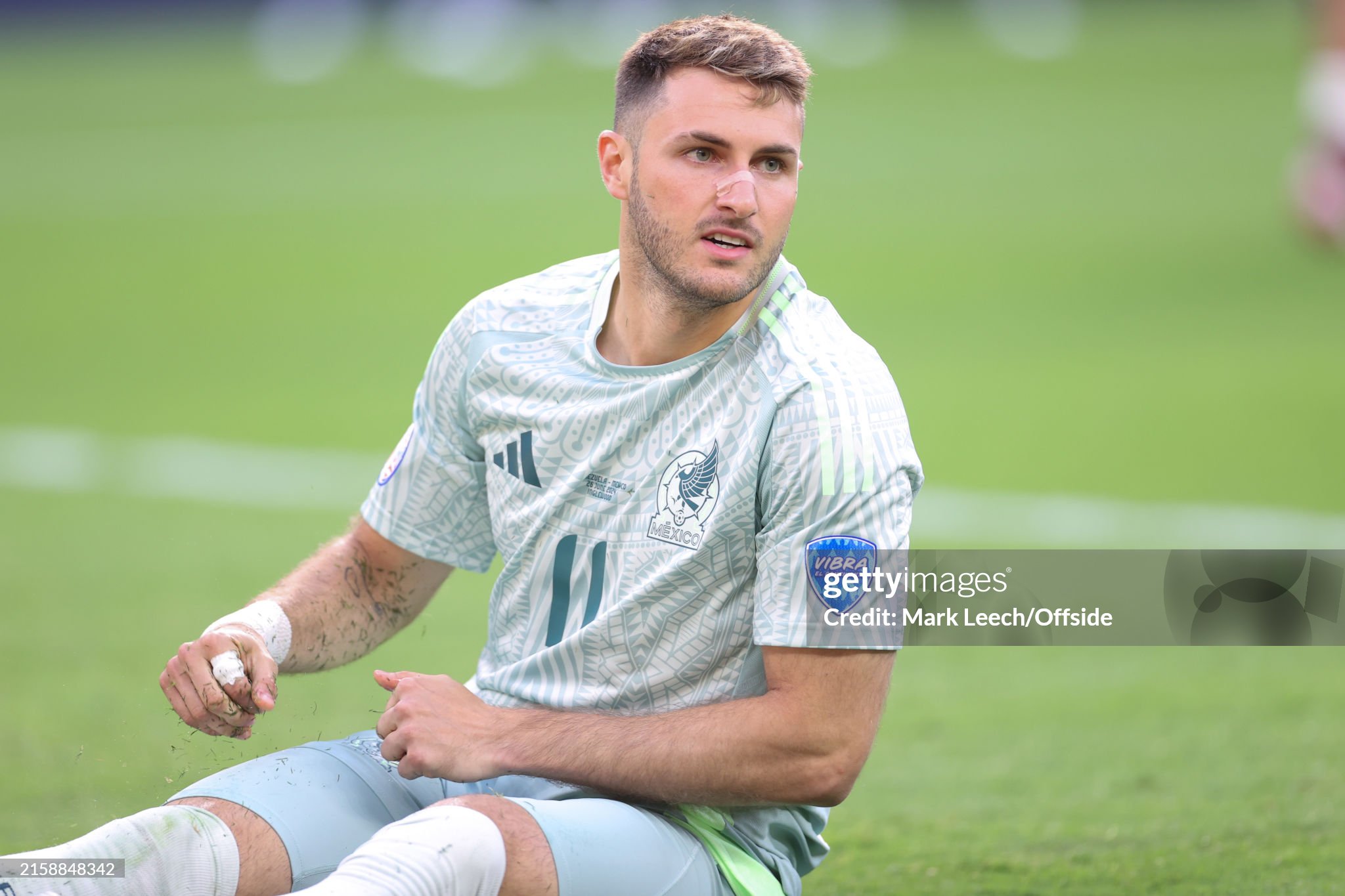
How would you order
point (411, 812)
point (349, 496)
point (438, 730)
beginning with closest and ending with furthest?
point (438, 730) → point (411, 812) → point (349, 496)

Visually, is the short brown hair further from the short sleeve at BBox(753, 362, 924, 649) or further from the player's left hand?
the player's left hand

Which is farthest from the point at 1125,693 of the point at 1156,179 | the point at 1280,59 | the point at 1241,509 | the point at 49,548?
the point at 1280,59

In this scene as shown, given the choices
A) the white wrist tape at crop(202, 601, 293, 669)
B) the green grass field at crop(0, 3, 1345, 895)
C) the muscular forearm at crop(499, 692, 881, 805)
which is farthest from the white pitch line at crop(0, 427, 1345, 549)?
the muscular forearm at crop(499, 692, 881, 805)

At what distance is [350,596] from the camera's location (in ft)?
12.3

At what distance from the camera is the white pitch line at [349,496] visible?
7.98m

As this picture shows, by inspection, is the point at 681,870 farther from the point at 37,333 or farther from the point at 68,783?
the point at 37,333

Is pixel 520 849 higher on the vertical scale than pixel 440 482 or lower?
lower

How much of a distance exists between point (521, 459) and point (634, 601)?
0.44 metres

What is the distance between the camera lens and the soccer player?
3.01m

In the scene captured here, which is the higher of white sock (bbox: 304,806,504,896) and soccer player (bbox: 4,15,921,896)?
soccer player (bbox: 4,15,921,896)

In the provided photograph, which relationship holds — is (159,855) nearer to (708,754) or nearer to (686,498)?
(708,754)

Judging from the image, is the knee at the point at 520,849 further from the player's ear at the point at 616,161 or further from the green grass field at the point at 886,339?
the player's ear at the point at 616,161

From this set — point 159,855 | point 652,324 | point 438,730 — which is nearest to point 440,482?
point 652,324

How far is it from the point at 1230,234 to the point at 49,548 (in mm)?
11382
